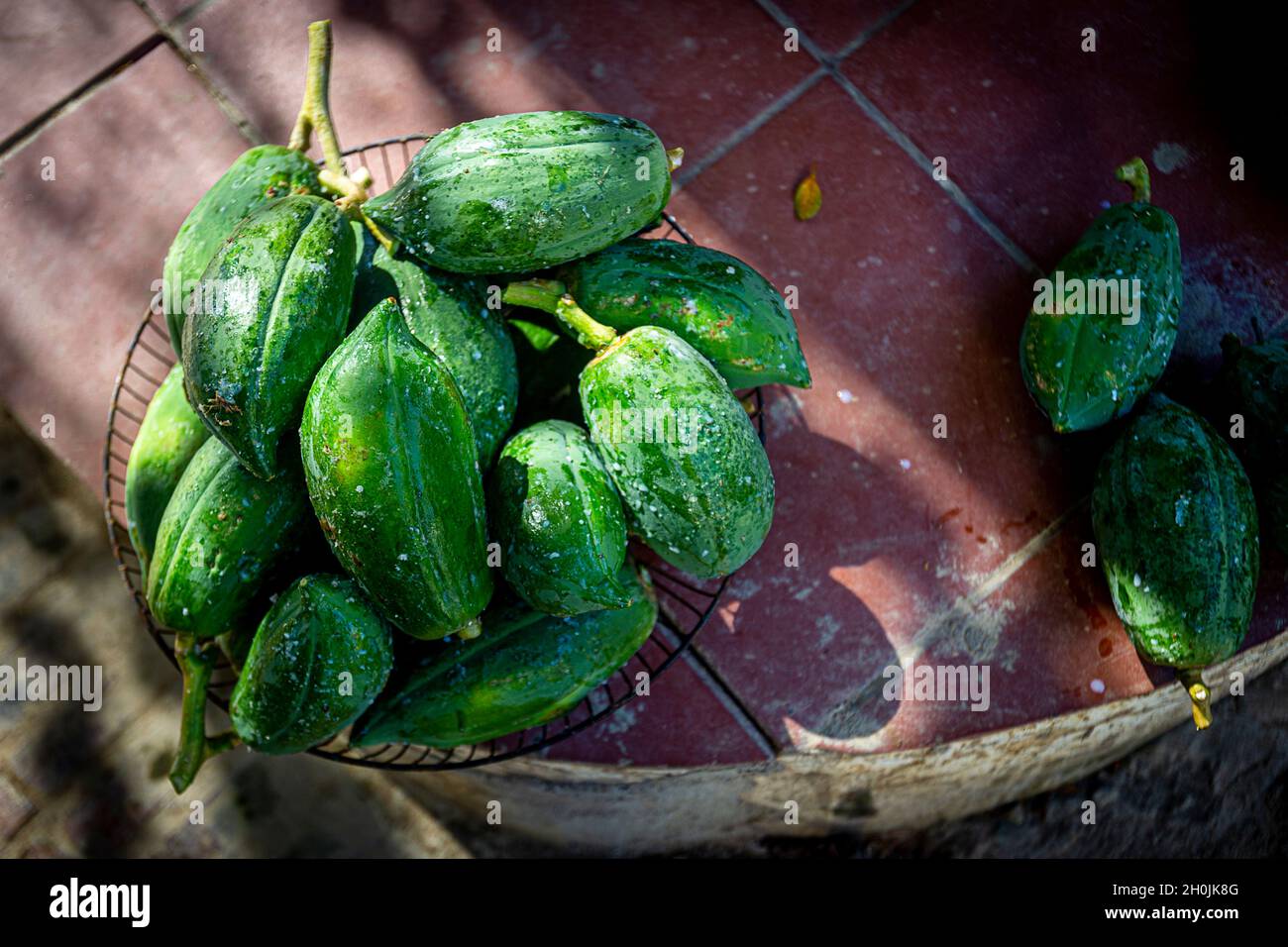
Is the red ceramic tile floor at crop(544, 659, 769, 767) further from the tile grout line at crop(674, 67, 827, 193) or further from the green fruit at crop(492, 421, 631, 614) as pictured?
the tile grout line at crop(674, 67, 827, 193)

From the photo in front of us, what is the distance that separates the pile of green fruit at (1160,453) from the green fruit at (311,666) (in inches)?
51.1

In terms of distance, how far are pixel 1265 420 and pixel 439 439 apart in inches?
60.1

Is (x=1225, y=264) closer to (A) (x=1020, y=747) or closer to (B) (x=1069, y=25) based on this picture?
(B) (x=1069, y=25)

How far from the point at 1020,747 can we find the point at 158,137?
2461mm

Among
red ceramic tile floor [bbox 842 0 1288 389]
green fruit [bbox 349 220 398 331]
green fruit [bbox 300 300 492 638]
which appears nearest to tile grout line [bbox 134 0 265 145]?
green fruit [bbox 349 220 398 331]

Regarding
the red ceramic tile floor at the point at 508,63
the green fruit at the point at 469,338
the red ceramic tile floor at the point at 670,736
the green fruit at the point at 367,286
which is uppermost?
the red ceramic tile floor at the point at 508,63

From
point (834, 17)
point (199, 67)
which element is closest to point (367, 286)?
point (199, 67)

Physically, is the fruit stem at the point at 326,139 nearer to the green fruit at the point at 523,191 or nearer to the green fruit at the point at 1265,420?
the green fruit at the point at 523,191

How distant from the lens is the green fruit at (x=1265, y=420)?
1805 mm

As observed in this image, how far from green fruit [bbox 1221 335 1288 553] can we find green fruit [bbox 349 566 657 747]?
1223mm

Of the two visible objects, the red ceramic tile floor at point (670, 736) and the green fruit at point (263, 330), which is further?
the red ceramic tile floor at point (670, 736)

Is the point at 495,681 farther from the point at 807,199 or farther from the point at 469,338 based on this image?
the point at 807,199

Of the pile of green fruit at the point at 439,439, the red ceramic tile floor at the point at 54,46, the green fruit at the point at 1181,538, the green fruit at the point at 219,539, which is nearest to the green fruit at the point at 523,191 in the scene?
the pile of green fruit at the point at 439,439
